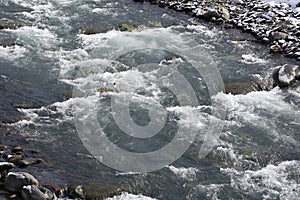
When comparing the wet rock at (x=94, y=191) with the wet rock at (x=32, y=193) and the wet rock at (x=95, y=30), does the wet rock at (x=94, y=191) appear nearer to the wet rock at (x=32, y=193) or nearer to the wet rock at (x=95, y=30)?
the wet rock at (x=32, y=193)

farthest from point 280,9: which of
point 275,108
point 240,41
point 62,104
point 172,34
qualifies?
point 62,104

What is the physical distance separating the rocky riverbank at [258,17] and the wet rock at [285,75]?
118 centimetres

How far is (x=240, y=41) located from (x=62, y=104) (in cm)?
593

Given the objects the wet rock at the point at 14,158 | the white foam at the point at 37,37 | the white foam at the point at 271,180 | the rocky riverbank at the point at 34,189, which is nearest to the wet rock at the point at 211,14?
the white foam at the point at 37,37

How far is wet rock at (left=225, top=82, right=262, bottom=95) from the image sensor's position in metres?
10.8

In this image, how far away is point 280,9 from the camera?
1472 centimetres

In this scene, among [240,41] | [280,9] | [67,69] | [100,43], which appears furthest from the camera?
[280,9]

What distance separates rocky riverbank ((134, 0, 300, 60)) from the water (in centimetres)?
40

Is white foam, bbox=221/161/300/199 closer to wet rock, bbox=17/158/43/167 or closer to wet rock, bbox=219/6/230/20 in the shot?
wet rock, bbox=17/158/43/167

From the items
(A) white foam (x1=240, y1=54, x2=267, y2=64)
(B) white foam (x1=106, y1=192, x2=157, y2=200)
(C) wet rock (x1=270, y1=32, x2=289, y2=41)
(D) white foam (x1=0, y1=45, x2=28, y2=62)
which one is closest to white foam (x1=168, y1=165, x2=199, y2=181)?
(B) white foam (x1=106, y1=192, x2=157, y2=200)

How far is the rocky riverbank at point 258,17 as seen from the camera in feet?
42.9

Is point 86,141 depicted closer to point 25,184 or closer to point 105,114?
point 105,114

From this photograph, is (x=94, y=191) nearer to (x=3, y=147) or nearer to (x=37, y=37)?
(x=3, y=147)

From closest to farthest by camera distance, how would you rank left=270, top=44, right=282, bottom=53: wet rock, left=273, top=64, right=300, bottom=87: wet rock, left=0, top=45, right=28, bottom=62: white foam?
left=273, top=64, right=300, bottom=87: wet rock → left=0, top=45, right=28, bottom=62: white foam → left=270, top=44, right=282, bottom=53: wet rock
